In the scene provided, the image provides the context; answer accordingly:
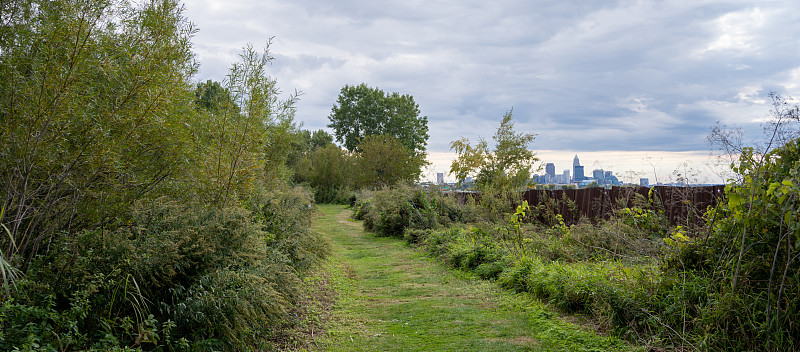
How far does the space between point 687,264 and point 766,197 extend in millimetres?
1103

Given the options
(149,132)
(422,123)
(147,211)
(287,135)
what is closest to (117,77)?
(149,132)

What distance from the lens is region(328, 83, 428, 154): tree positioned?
165 feet

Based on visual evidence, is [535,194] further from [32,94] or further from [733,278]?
[32,94]

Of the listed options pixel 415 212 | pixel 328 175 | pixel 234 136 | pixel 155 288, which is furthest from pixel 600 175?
pixel 328 175

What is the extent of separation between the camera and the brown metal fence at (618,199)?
8.34m

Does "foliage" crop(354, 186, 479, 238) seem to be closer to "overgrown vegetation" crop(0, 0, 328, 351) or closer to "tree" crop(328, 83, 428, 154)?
"overgrown vegetation" crop(0, 0, 328, 351)

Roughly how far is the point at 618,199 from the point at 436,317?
5.69m

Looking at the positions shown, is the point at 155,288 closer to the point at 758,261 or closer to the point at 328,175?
the point at 758,261

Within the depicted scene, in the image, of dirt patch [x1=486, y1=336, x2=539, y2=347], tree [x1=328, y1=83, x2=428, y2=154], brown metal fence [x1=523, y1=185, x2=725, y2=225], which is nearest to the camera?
dirt patch [x1=486, y1=336, x2=539, y2=347]

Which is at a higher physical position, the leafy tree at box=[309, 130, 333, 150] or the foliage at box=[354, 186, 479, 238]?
the leafy tree at box=[309, 130, 333, 150]

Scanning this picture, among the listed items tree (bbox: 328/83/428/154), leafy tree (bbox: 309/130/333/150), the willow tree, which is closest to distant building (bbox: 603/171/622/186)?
the willow tree

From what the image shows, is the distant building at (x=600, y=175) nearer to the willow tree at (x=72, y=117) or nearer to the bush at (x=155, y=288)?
the bush at (x=155, y=288)

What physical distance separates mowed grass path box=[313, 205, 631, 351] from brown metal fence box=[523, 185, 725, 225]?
2777mm

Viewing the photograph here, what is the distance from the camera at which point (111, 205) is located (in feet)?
13.5
